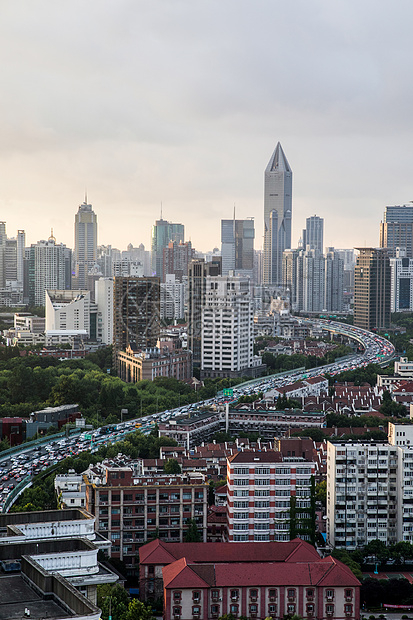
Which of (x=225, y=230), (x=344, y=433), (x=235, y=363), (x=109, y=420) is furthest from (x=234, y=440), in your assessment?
(x=225, y=230)

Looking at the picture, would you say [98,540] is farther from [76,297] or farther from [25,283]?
[25,283]

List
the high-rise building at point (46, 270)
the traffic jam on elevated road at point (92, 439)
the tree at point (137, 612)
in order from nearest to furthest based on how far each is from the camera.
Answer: the tree at point (137, 612) → the traffic jam on elevated road at point (92, 439) → the high-rise building at point (46, 270)

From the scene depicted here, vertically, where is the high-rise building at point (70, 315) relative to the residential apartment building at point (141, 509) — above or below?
above

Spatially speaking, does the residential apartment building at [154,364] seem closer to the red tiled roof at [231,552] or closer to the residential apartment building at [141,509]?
the residential apartment building at [141,509]

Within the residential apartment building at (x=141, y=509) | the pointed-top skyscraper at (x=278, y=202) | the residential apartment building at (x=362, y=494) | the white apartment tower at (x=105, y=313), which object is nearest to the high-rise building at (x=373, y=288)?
the white apartment tower at (x=105, y=313)

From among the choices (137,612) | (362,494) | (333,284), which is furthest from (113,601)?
(333,284)

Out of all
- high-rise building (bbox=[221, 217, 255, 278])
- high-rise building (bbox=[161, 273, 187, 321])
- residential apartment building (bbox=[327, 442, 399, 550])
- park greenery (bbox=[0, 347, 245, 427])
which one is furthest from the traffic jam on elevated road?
high-rise building (bbox=[221, 217, 255, 278])

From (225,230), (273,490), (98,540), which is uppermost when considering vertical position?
(225,230)
